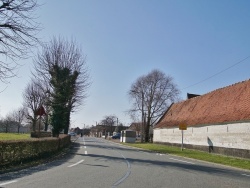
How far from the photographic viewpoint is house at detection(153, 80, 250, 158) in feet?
97.9

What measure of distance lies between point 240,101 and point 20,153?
77.0 ft

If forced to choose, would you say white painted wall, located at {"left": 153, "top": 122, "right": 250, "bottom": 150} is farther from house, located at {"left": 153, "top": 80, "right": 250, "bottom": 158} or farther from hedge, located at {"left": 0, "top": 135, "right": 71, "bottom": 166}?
hedge, located at {"left": 0, "top": 135, "right": 71, "bottom": 166}

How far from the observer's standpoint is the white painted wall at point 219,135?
2913 centimetres

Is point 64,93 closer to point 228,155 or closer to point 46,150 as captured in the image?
point 46,150

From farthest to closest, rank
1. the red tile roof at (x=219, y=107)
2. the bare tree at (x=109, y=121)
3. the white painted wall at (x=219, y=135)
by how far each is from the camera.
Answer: the bare tree at (x=109, y=121) < the red tile roof at (x=219, y=107) < the white painted wall at (x=219, y=135)

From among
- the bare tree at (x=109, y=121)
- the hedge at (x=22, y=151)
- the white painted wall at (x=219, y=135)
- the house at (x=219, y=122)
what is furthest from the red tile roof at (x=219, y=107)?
the bare tree at (x=109, y=121)

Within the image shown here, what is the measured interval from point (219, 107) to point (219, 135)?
4.36 meters

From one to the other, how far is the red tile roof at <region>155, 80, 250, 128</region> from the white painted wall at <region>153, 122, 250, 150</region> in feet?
2.02

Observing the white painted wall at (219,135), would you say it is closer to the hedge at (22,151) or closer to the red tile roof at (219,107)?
the red tile roof at (219,107)

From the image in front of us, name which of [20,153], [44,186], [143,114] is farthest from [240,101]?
[143,114]

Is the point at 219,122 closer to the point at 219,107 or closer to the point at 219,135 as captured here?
the point at 219,135

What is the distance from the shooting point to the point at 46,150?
72.7ft

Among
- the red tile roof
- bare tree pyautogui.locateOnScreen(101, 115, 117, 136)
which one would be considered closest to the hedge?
the red tile roof

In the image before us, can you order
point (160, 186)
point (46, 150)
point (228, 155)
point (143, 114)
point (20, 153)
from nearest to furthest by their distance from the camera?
point (160, 186) < point (20, 153) < point (46, 150) < point (228, 155) < point (143, 114)
